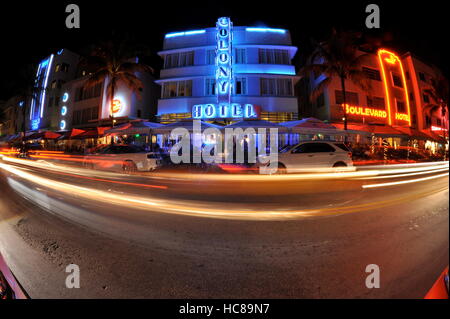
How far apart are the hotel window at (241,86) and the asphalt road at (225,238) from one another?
13819mm

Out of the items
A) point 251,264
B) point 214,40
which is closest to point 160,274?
point 251,264

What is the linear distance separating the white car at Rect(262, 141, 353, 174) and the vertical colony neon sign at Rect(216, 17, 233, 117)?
8.99m

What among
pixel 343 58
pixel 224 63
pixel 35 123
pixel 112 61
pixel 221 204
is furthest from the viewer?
pixel 35 123

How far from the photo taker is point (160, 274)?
179 cm

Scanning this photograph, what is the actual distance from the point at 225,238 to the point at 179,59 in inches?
793

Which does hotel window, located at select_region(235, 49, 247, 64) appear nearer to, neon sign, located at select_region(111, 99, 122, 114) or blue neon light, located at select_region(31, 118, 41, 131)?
neon sign, located at select_region(111, 99, 122, 114)

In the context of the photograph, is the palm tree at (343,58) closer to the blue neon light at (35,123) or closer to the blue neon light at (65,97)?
the blue neon light at (65,97)

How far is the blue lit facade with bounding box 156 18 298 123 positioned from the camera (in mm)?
16328

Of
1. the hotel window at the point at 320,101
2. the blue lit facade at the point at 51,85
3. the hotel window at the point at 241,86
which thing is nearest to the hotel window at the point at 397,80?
the hotel window at the point at 320,101

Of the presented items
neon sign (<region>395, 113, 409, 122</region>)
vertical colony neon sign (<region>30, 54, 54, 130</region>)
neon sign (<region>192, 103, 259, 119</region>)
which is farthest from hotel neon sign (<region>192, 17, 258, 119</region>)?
vertical colony neon sign (<region>30, 54, 54, 130</region>)

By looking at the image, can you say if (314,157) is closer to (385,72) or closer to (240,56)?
(240,56)

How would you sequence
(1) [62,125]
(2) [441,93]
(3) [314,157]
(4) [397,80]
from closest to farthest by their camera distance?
(2) [441,93]
(3) [314,157]
(4) [397,80]
(1) [62,125]

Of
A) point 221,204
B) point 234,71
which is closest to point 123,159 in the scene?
point 221,204

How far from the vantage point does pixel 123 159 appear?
8141 millimetres
